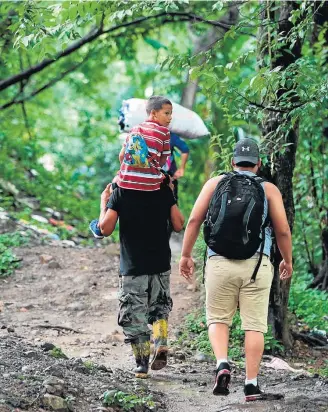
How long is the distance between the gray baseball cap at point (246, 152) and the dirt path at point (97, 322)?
1539 mm

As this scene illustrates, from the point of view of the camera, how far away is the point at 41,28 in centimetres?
654

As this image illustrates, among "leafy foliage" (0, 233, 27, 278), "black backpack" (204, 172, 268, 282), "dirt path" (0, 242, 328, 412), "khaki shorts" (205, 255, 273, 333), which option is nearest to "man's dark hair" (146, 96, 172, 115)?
"black backpack" (204, 172, 268, 282)

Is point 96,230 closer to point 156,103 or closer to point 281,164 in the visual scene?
point 156,103

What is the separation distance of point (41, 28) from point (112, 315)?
10.6ft

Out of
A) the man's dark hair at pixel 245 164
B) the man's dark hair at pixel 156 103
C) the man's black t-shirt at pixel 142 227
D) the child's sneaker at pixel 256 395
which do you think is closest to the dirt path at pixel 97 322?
the child's sneaker at pixel 256 395

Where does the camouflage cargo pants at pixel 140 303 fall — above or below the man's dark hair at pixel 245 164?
below

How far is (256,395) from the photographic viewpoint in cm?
511

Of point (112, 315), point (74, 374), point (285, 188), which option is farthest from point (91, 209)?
point (74, 374)

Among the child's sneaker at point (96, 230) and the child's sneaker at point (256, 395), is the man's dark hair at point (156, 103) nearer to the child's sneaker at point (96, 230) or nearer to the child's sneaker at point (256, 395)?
the child's sneaker at point (96, 230)

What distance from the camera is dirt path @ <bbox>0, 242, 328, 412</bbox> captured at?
17.8 ft

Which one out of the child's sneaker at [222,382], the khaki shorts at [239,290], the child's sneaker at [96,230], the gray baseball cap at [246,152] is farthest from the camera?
the child's sneaker at [96,230]

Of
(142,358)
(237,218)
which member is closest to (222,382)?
(237,218)

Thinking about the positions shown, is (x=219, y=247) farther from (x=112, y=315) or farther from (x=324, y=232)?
(x=324, y=232)

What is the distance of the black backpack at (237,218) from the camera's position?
5.09m
